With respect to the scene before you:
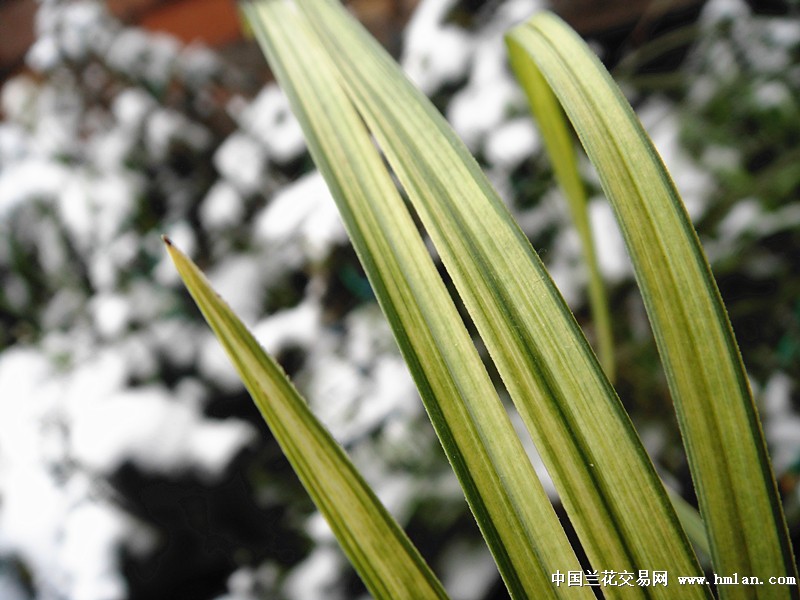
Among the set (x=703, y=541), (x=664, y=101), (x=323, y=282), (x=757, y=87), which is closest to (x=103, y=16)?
(x=323, y=282)

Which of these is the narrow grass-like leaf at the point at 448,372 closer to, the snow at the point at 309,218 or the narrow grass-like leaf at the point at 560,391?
the narrow grass-like leaf at the point at 560,391

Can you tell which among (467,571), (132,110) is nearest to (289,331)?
(467,571)

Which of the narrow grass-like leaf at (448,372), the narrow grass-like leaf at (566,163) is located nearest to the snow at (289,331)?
the narrow grass-like leaf at (566,163)

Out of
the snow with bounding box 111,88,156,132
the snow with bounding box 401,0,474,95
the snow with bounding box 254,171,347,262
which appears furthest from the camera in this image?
the snow with bounding box 111,88,156,132

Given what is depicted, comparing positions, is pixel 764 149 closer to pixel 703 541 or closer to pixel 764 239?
pixel 764 239

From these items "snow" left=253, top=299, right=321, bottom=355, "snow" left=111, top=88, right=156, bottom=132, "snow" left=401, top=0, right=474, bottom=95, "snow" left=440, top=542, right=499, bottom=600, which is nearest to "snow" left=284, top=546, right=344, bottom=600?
"snow" left=440, top=542, right=499, bottom=600

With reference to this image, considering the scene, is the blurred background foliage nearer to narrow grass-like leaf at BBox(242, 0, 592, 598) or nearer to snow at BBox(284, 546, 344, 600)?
snow at BBox(284, 546, 344, 600)
